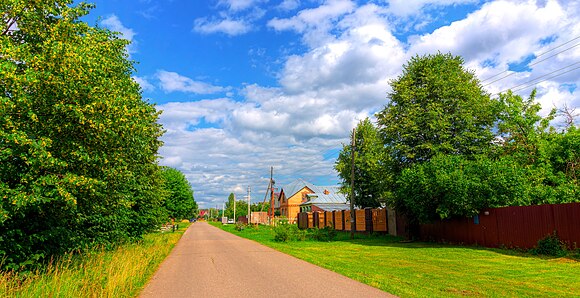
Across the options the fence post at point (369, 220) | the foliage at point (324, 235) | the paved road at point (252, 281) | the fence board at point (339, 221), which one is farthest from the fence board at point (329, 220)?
the paved road at point (252, 281)

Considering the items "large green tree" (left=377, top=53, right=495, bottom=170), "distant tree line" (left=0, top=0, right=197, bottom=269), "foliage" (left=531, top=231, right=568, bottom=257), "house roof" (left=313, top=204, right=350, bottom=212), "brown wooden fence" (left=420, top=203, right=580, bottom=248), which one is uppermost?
"large green tree" (left=377, top=53, right=495, bottom=170)

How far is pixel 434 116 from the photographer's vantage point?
25.1 metres

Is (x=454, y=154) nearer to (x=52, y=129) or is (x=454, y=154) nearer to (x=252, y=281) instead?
(x=252, y=281)

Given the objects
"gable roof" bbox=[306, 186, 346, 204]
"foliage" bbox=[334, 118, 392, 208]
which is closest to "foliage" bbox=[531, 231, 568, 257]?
"foliage" bbox=[334, 118, 392, 208]

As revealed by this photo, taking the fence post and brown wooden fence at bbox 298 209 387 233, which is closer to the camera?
brown wooden fence at bbox 298 209 387 233

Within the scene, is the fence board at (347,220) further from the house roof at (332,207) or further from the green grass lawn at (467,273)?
the house roof at (332,207)

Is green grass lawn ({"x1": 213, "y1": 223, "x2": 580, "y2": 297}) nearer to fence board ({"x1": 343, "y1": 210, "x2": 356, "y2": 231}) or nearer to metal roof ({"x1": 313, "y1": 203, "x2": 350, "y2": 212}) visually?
fence board ({"x1": 343, "y1": 210, "x2": 356, "y2": 231})

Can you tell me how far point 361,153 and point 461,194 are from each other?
2933cm

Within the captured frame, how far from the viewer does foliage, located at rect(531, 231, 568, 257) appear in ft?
51.6

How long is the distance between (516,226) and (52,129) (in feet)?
59.5

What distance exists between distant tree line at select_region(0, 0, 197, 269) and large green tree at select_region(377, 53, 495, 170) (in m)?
18.4

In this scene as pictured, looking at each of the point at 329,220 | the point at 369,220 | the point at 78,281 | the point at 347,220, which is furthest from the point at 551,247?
the point at 329,220

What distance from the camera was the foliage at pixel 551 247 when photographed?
619 inches

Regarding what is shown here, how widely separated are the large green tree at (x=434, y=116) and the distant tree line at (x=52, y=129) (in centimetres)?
1839
